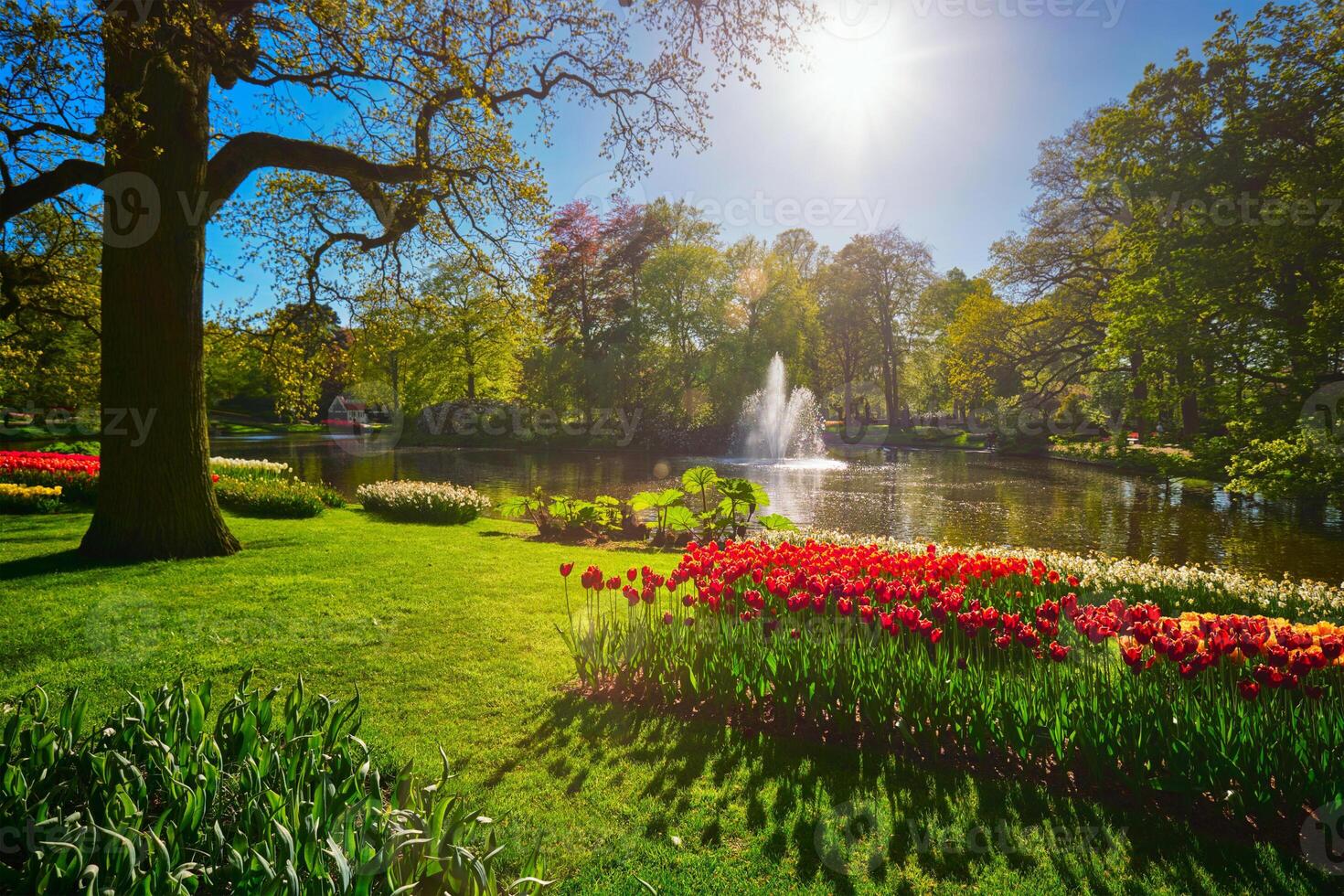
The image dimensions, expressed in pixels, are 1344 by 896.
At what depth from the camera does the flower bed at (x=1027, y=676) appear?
3.31 m

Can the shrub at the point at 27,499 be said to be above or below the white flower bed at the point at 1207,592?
above

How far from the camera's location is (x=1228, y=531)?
1492 centimetres

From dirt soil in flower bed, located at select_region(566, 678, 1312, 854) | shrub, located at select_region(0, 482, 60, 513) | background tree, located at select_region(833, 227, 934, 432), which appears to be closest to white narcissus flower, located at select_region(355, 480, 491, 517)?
shrub, located at select_region(0, 482, 60, 513)

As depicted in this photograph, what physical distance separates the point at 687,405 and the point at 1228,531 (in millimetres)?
30277

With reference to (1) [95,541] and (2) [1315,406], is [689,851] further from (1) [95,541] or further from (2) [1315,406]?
(2) [1315,406]

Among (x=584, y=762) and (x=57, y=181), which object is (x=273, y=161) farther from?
(x=584, y=762)

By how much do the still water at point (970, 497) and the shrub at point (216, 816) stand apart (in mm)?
13561

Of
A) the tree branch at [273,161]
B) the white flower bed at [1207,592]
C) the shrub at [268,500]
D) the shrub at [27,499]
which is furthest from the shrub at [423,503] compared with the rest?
the white flower bed at [1207,592]

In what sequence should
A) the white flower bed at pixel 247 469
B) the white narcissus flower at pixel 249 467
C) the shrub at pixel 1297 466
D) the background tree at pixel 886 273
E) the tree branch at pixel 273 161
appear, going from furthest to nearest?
the background tree at pixel 886 273
the white narcissus flower at pixel 249 467
the white flower bed at pixel 247 469
the shrub at pixel 1297 466
the tree branch at pixel 273 161

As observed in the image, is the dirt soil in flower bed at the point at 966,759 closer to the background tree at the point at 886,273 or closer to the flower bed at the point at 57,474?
the flower bed at the point at 57,474

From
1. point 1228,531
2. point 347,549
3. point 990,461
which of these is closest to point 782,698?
point 347,549

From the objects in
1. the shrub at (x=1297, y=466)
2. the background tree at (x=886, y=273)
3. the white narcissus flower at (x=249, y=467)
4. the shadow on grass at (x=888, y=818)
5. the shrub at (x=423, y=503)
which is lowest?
the shadow on grass at (x=888, y=818)

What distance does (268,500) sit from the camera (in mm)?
13781

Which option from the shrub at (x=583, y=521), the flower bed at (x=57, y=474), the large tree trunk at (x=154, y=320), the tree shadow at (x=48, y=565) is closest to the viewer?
the tree shadow at (x=48, y=565)
